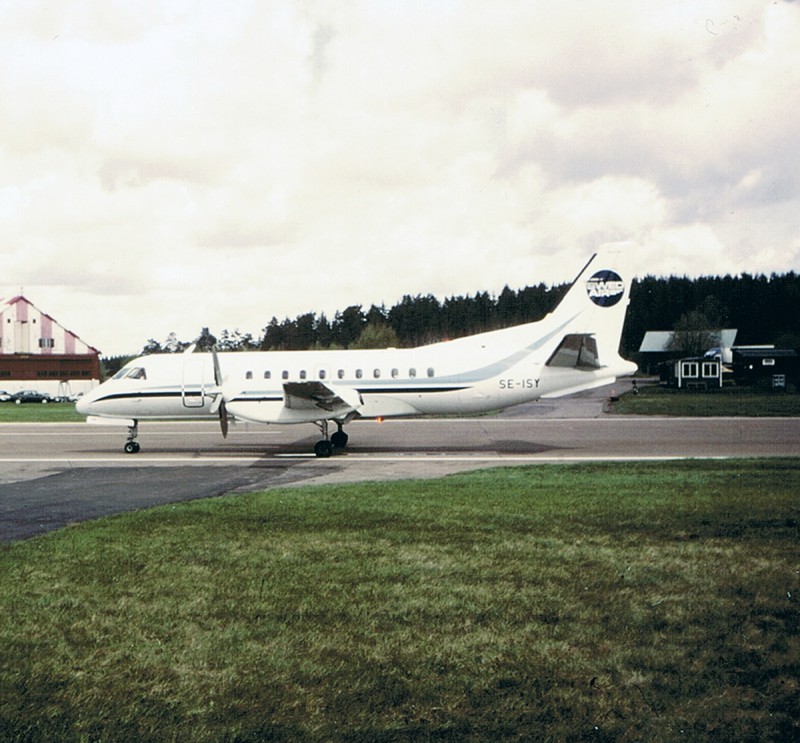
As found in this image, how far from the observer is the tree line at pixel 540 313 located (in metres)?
128

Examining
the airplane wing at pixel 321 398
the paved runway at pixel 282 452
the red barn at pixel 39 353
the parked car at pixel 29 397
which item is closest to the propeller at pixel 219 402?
the paved runway at pixel 282 452

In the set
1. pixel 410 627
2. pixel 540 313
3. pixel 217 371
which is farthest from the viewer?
pixel 540 313

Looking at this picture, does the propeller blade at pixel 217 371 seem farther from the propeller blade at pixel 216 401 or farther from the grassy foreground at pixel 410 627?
the grassy foreground at pixel 410 627

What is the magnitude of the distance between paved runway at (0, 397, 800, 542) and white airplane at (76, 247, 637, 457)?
5.01 feet

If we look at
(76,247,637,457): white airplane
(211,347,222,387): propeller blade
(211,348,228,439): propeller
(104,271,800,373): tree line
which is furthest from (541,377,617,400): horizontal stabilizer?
(104,271,800,373): tree line

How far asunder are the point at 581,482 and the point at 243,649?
10.5 m

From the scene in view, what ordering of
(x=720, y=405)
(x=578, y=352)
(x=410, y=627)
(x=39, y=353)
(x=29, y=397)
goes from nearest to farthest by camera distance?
1. (x=410, y=627)
2. (x=578, y=352)
3. (x=720, y=405)
4. (x=29, y=397)
5. (x=39, y=353)

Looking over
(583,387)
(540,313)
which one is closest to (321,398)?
(583,387)

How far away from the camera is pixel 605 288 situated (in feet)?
80.8

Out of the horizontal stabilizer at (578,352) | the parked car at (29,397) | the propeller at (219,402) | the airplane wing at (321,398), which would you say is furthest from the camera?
the parked car at (29,397)

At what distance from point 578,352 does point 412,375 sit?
17.7 feet

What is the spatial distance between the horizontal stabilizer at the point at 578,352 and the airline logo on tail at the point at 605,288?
1.44 metres

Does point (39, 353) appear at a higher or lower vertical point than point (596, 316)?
higher

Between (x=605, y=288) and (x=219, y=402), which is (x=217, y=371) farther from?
(x=605, y=288)
